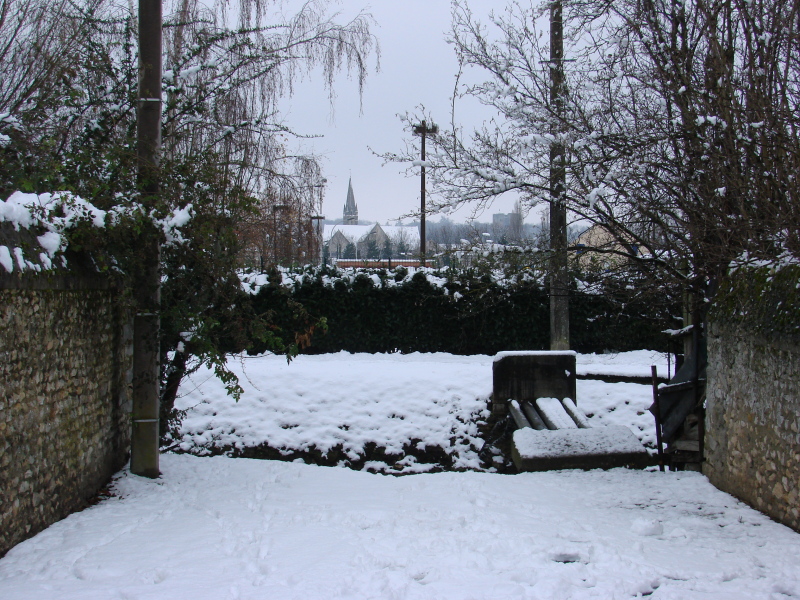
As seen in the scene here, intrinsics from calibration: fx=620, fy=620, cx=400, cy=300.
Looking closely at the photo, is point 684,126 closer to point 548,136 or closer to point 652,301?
point 548,136

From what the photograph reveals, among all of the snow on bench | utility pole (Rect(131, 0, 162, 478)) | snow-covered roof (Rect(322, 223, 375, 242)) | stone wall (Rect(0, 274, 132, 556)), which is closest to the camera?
stone wall (Rect(0, 274, 132, 556))

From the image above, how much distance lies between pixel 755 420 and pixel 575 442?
2.52 metres

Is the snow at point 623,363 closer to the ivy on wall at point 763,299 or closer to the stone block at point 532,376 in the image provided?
the stone block at point 532,376

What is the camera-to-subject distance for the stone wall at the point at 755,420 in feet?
14.3

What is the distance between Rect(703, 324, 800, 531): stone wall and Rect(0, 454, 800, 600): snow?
0.63 feet

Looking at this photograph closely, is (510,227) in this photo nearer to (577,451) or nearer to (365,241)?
(577,451)

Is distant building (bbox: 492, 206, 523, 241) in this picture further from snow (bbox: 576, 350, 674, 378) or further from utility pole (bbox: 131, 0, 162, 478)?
utility pole (bbox: 131, 0, 162, 478)

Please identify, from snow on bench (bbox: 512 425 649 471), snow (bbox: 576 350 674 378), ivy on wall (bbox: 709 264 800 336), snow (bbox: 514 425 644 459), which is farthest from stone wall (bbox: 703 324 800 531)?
snow (bbox: 576 350 674 378)

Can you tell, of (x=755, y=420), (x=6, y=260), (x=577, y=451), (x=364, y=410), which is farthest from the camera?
(x=364, y=410)

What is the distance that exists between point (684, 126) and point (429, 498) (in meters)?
4.48

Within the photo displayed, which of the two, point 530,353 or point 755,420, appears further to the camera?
point 530,353

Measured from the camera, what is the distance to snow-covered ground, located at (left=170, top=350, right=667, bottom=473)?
802cm

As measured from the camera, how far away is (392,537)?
454 cm

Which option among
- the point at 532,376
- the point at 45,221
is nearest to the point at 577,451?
the point at 532,376
